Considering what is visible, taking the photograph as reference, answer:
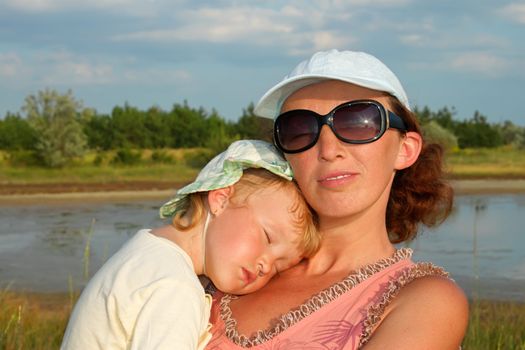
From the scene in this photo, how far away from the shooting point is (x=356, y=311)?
2.10 metres

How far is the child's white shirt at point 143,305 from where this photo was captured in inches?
78.4

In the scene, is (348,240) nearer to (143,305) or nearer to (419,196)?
(419,196)

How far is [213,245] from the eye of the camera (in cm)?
241

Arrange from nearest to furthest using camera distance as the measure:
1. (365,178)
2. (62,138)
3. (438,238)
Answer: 1. (365,178)
2. (438,238)
3. (62,138)

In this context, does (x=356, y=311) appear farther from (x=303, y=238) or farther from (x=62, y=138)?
(x=62, y=138)

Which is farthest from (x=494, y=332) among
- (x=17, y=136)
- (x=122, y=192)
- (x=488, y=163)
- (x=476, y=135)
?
(x=476, y=135)

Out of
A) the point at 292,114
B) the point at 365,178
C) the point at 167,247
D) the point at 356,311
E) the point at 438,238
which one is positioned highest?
the point at 292,114

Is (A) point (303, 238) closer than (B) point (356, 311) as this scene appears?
No

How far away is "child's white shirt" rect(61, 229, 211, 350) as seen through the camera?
6.53 feet

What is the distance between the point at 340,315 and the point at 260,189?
55 cm

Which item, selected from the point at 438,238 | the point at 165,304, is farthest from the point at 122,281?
the point at 438,238

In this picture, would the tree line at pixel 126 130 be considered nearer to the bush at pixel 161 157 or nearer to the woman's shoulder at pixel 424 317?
the bush at pixel 161 157

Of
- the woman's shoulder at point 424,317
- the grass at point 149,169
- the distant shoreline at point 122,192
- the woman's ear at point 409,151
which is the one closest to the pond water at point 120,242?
the distant shoreline at point 122,192

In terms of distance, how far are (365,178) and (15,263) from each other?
9.91 m
